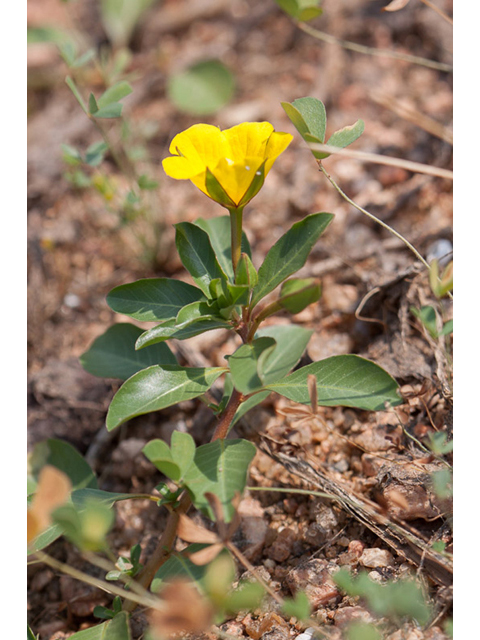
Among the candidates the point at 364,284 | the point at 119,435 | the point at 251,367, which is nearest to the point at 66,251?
the point at 119,435

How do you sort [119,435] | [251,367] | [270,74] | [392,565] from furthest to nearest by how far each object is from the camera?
[270,74] → [119,435] → [392,565] → [251,367]

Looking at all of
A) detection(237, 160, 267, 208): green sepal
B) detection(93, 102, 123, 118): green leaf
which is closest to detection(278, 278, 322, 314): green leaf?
detection(237, 160, 267, 208): green sepal

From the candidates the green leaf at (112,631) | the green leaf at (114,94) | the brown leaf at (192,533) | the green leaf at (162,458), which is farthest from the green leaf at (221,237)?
the green leaf at (112,631)

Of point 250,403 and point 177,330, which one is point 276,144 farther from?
point 250,403

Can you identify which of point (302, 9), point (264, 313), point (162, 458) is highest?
point (302, 9)

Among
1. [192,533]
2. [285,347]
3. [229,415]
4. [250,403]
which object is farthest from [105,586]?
[285,347]

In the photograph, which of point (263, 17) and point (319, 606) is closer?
point (319, 606)

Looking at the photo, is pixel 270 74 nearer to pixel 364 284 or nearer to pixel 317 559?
pixel 364 284

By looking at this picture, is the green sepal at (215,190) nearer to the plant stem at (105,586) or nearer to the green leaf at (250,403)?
the green leaf at (250,403)
